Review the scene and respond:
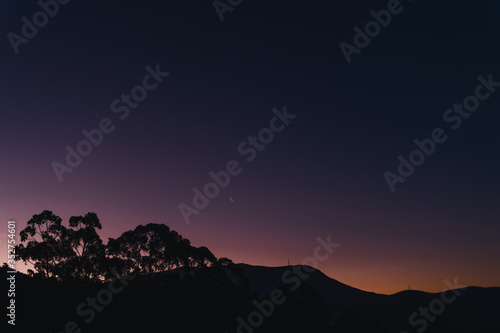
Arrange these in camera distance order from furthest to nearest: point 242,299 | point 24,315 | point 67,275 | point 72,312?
point 242,299, point 67,275, point 72,312, point 24,315

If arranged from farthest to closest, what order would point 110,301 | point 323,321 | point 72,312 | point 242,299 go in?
point 323,321 → point 242,299 → point 110,301 → point 72,312

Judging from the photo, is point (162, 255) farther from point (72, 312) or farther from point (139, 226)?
point (72, 312)

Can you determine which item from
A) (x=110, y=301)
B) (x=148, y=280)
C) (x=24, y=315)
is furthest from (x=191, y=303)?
(x=24, y=315)

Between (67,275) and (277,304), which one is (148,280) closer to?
(67,275)

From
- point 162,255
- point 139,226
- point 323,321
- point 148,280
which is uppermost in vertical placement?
point 139,226

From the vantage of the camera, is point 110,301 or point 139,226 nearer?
point 110,301

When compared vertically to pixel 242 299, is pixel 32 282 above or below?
above

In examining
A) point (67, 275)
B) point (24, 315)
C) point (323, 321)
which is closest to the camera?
point (24, 315)

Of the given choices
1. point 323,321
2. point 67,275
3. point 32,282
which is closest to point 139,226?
point 67,275

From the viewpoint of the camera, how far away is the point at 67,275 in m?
51.3

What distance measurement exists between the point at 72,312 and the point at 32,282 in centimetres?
1163

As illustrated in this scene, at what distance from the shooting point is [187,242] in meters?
60.3

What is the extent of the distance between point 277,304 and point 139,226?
23075mm

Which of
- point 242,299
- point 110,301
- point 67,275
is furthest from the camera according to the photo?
point 242,299
